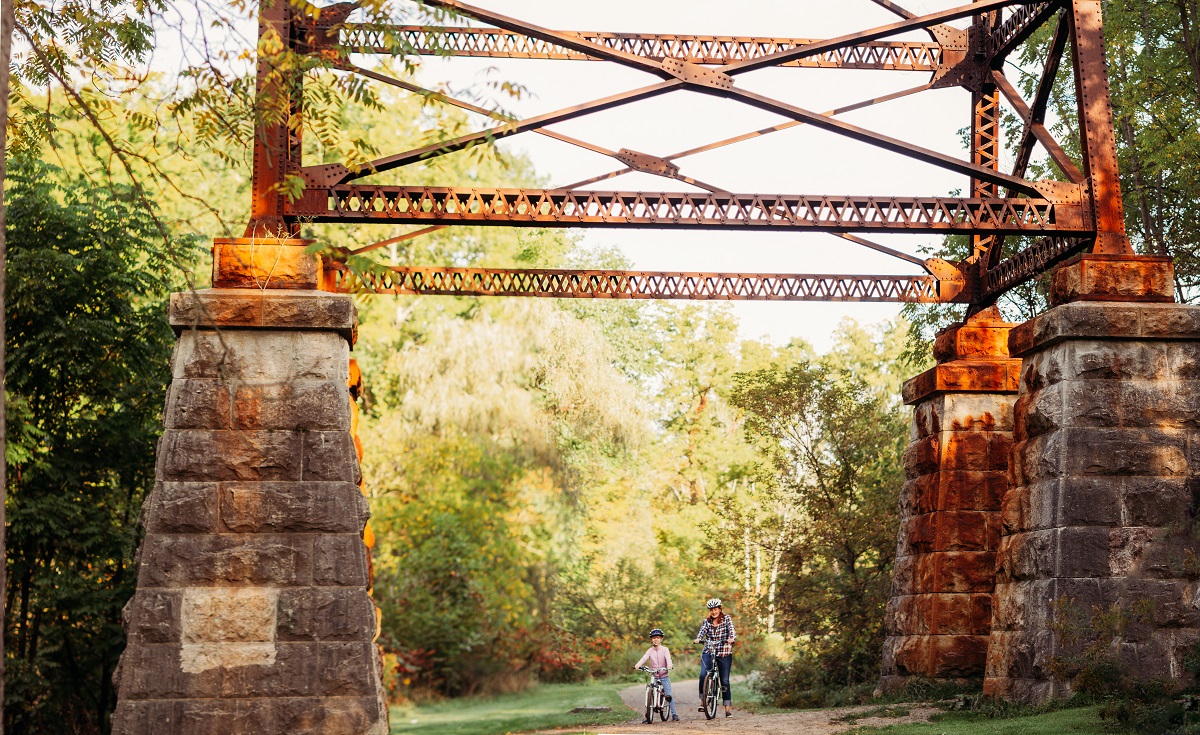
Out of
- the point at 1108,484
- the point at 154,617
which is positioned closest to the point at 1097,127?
the point at 1108,484

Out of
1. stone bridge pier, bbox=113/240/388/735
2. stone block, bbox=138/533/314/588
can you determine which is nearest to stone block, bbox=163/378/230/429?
stone bridge pier, bbox=113/240/388/735

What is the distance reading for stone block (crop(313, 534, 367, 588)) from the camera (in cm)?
943

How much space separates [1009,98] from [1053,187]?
2.57 metres

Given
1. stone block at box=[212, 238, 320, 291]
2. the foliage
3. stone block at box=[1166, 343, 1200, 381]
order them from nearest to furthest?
stone block at box=[212, 238, 320, 291] < stone block at box=[1166, 343, 1200, 381] < the foliage

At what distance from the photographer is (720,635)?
16.1 meters

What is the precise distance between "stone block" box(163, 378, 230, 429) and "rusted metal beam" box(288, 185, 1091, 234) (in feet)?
5.68

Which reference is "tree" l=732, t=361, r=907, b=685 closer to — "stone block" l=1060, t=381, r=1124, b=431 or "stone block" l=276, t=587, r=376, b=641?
"stone block" l=1060, t=381, r=1124, b=431

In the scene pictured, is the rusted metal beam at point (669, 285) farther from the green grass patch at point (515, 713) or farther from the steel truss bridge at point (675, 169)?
the green grass patch at point (515, 713)

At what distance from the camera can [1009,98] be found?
13.6 m

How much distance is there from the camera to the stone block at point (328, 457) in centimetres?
966

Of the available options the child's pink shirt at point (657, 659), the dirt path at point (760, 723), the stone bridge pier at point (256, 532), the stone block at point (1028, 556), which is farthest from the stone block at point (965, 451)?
the stone bridge pier at point (256, 532)

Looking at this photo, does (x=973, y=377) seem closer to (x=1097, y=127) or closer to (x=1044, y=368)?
(x=1044, y=368)

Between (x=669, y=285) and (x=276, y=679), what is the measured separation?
698 cm

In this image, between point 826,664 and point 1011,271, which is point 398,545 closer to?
point 826,664
